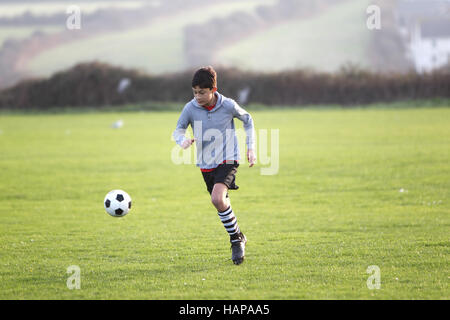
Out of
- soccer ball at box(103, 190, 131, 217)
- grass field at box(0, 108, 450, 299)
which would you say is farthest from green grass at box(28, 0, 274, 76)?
soccer ball at box(103, 190, 131, 217)

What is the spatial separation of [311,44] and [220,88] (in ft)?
83.5

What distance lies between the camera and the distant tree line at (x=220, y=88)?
1411 inches

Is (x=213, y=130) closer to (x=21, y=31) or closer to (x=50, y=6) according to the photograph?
(x=21, y=31)

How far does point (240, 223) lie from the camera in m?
8.89

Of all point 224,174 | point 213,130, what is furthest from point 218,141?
point 224,174

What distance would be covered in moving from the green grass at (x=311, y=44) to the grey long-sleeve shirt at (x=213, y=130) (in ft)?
153

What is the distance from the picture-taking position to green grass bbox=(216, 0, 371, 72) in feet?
186

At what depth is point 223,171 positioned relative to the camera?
683cm

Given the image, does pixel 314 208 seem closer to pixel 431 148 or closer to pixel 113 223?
pixel 113 223

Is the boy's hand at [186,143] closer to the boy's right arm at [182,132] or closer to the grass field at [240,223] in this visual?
the boy's right arm at [182,132]

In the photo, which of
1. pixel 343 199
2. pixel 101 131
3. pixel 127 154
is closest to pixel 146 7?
pixel 101 131

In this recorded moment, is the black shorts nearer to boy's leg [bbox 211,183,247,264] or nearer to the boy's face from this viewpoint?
boy's leg [bbox 211,183,247,264]

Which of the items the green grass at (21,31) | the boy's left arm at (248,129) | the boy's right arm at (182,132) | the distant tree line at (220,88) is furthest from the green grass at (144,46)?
the boy's left arm at (248,129)

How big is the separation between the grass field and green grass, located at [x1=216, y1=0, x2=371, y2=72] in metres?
38.6
